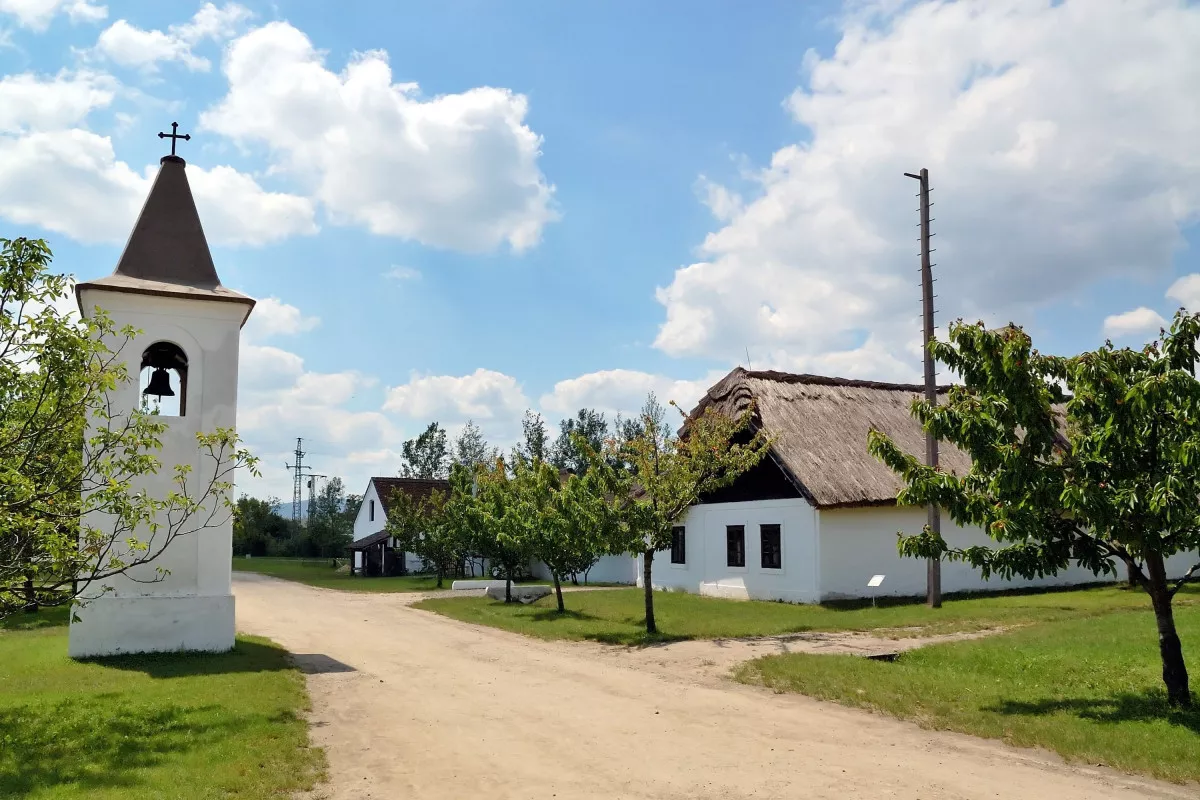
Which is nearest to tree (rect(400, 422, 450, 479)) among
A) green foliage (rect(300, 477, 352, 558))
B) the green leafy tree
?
green foliage (rect(300, 477, 352, 558))

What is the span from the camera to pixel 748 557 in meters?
25.7

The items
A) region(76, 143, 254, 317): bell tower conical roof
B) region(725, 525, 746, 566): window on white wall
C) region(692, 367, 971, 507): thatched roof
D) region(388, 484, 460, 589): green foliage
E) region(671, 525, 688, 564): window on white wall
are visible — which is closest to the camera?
region(76, 143, 254, 317): bell tower conical roof

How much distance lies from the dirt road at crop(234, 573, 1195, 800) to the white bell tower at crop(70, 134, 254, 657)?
2.32 m

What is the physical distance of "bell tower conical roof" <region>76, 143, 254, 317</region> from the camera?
15.3m

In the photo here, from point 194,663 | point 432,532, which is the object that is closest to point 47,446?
point 194,663

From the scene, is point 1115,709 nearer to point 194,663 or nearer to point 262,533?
point 194,663

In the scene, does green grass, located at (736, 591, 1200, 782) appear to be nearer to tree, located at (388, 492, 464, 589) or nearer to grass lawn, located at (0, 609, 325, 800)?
grass lawn, located at (0, 609, 325, 800)

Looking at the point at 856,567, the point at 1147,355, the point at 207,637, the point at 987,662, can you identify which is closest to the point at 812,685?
the point at 987,662

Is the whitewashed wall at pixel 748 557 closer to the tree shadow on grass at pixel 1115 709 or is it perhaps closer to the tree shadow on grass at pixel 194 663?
the tree shadow on grass at pixel 1115 709

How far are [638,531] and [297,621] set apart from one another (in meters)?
9.57

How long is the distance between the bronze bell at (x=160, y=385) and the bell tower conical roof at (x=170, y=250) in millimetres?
1672

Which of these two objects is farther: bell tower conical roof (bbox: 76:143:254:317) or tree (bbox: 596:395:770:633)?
tree (bbox: 596:395:770:633)

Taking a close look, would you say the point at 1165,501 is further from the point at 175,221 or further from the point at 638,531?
the point at 175,221

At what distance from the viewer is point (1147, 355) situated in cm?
999
